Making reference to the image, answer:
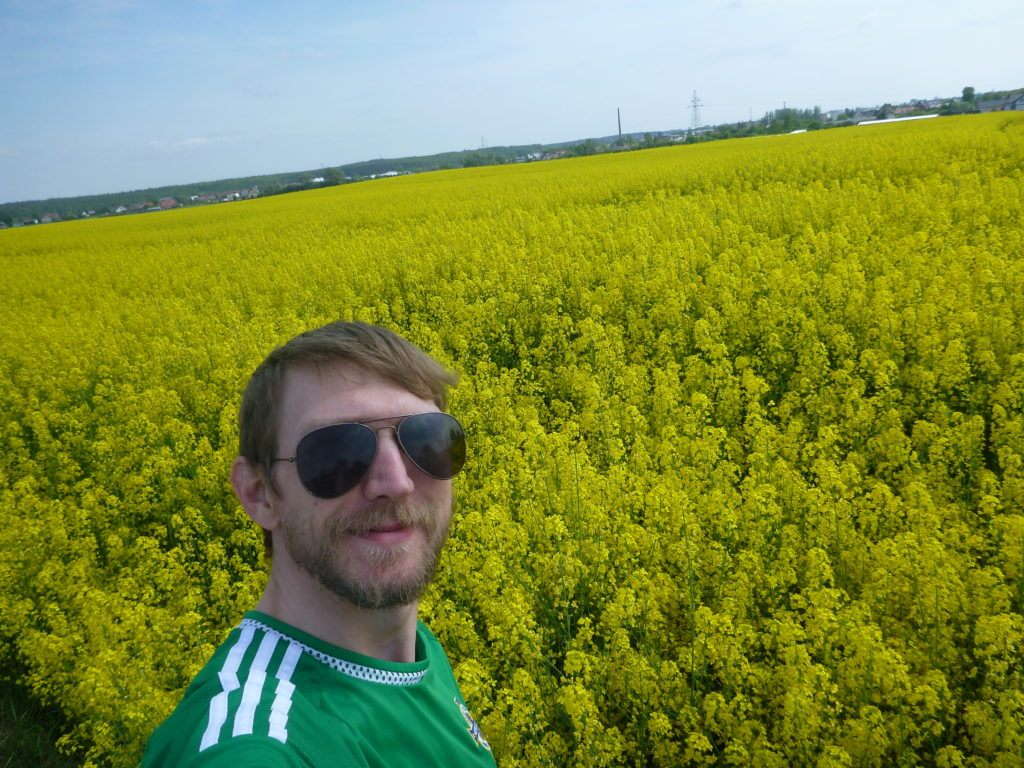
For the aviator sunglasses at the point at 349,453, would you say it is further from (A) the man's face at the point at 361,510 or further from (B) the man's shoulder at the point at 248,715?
(B) the man's shoulder at the point at 248,715

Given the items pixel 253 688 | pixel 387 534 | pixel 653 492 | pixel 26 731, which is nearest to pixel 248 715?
pixel 253 688

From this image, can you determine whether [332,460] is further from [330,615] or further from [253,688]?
Result: [253,688]

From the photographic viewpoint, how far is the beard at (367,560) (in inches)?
56.9

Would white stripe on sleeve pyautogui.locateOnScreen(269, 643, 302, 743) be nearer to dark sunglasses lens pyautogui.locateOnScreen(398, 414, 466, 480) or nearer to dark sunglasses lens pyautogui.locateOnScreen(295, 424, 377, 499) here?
dark sunglasses lens pyautogui.locateOnScreen(295, 424, 377, 499)

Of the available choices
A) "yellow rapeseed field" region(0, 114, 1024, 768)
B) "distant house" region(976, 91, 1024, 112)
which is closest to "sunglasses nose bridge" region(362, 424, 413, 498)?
"yellow rapeseed field" region(0, 114, 1024, 768)

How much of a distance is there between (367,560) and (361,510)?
0.11 metres

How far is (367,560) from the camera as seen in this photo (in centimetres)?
146

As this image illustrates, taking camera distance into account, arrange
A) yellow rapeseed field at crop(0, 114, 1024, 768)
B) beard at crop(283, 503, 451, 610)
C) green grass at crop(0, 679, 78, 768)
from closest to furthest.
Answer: beard at crop(283, 503, 451, 610) → yellow rapeseed field at crop(0, 114, 1024, 768) → green grass at crop(0, 679, 78, 768)

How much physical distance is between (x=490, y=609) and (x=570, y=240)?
384 inches

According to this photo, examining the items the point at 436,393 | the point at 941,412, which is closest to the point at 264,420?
the point at 436,393

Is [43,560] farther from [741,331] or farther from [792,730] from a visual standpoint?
[741,331]

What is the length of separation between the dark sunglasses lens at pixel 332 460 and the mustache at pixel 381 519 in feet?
0.22

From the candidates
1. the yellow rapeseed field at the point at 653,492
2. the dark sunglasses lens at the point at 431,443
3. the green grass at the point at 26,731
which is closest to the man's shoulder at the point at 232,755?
the dark sunglasses lens at the point at 431,443

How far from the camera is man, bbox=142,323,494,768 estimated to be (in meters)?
1.33
